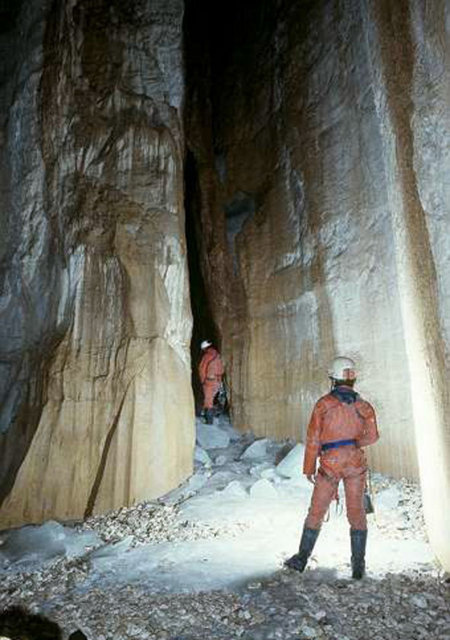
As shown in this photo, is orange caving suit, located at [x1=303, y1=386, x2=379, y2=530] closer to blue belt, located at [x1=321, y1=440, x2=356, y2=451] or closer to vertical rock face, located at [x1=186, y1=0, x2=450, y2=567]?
blue belt, located at [x1=321, y1=440, x2=356, y2=451]

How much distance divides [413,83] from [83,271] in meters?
5.58

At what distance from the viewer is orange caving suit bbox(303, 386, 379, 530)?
4.73 m

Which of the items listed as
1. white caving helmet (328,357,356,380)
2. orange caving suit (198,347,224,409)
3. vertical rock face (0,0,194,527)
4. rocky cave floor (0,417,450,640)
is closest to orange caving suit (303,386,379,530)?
white caving helmet (328,357,356,380)

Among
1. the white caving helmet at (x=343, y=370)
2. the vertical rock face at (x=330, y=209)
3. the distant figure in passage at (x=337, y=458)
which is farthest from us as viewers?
the white caving helmet at (x=343, y=370)

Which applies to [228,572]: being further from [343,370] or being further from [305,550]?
[343,370]

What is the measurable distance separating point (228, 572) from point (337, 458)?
1458mm

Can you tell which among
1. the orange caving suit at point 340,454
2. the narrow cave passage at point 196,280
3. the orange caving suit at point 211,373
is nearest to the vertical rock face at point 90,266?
the orange caving suit at point 211,373

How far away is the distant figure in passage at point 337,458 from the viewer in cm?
472

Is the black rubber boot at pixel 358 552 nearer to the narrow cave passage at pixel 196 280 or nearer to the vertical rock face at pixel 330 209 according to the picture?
the vertical rock face at pixel 330 209

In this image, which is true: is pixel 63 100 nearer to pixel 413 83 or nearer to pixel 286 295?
pixel 286 295

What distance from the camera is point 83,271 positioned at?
8.39m

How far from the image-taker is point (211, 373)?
447 inches

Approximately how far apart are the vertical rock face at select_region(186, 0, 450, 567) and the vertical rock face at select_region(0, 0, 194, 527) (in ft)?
7.53

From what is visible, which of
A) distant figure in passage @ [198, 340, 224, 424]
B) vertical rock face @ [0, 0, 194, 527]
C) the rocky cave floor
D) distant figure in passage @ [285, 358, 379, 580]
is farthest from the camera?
distant figure in passage @ [198, 340, 224, 424]
